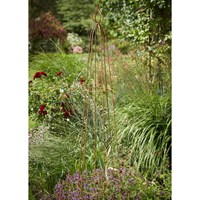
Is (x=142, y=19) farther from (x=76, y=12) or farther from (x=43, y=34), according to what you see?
(x=76, y=12)

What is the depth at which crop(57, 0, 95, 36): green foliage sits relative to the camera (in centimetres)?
1628

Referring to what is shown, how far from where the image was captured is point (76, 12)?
16625mm

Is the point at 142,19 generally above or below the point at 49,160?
above

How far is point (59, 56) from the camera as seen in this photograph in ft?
16.6

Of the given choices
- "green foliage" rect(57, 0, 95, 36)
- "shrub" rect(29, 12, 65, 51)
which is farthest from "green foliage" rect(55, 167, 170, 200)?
"green foliage" rect(57, 0, 95, 36)

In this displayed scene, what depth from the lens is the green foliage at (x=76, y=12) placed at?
641 inches

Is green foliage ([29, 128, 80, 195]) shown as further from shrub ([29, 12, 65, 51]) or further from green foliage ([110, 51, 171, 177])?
shrub ([29, 12, 65, 51])

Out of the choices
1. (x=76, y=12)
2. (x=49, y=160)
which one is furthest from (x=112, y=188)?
(x=76, y=12)

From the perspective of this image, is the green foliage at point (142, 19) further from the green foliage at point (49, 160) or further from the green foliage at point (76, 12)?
the green foliage at point (76, 12)

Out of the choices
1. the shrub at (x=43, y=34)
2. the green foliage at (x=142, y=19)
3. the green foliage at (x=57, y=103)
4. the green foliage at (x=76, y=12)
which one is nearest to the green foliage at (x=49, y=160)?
the green foliage at (x=57, y=103)

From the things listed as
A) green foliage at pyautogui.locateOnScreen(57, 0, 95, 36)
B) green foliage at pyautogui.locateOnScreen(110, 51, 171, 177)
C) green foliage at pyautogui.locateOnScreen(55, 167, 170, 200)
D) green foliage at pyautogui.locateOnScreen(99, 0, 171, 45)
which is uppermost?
green foliage at pyautogui.locateOnScreen(57, 0, 95, 36)
